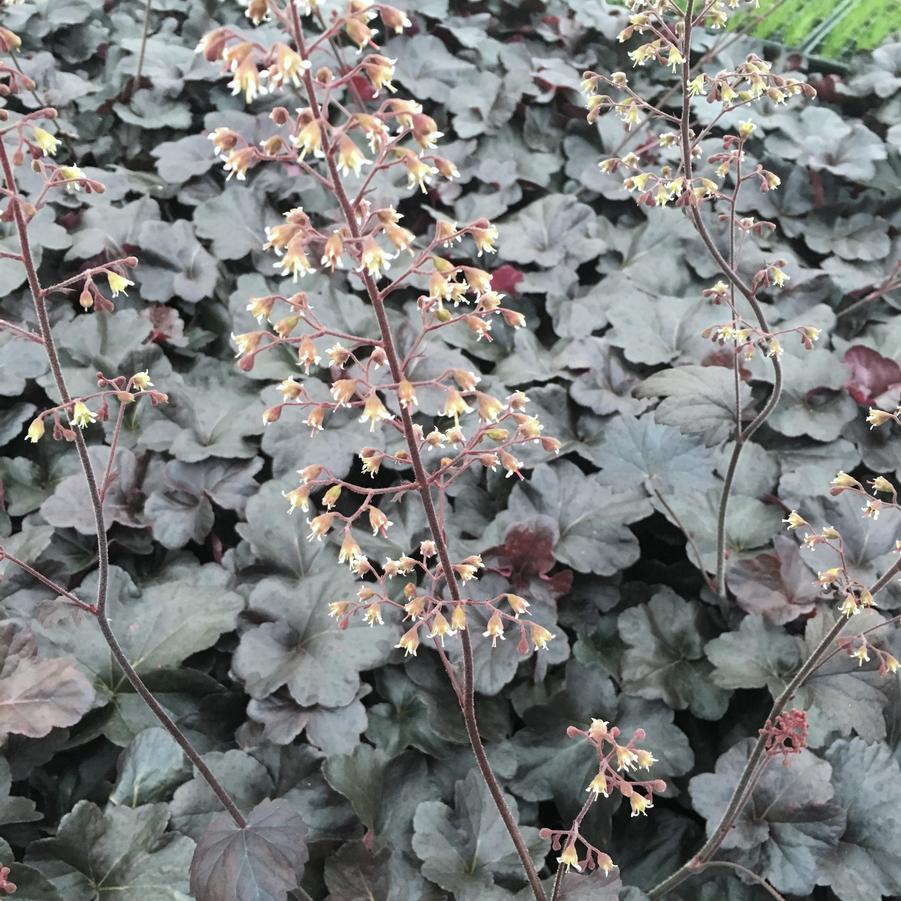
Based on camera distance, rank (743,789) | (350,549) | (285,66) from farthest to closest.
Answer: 1. (743,789)
2. (350,549)
3. (285,66)

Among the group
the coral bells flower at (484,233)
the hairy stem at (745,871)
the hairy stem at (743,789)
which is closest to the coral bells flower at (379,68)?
the coral bells flower at (484,233)

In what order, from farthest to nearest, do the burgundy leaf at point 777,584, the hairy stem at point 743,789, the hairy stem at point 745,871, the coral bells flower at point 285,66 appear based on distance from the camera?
the burgundy leaf at point 777,584
the hairy stem at point 745,871
the hairy stem at point 743,789
the coral bells flower at point 285,66

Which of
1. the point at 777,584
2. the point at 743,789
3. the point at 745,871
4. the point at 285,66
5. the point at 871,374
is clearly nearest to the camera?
the point at 285,66

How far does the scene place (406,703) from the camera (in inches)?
88.5

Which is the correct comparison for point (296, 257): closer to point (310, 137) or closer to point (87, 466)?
point (310, 137)

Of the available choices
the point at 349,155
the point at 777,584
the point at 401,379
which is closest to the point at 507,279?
the point at 777,584

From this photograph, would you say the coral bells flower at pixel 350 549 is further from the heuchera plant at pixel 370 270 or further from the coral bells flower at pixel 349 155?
the coral bells flower at pixel 349 155

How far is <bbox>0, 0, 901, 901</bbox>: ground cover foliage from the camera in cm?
194

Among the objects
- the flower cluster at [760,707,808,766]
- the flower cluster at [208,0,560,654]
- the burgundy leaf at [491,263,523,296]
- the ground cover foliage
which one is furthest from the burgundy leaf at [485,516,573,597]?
the burgundy leaf at [491,263,523,296]

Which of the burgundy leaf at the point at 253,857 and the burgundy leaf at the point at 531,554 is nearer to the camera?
the burgundy leaf at the point at 253,857

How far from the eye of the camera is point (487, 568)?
2.34m

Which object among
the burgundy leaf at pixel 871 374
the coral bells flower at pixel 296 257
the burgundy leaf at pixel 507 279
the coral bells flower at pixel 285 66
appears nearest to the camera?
the coral bells flower at pixel 285 66

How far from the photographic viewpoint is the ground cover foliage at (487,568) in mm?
1938

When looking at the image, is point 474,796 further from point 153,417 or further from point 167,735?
point 153,417
